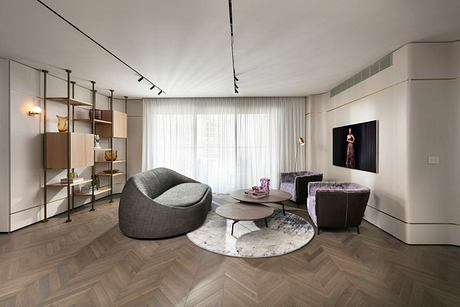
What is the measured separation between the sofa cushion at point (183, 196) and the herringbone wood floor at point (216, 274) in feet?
1.78

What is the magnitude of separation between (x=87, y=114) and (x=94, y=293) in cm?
433

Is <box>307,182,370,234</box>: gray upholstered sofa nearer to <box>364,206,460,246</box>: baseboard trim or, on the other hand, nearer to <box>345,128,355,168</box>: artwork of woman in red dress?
<box>364,206,460,246</box>: baseboard trim

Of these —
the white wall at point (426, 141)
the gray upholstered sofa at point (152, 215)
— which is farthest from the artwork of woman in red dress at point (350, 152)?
the gray upholstered sofa at point (152, 215)

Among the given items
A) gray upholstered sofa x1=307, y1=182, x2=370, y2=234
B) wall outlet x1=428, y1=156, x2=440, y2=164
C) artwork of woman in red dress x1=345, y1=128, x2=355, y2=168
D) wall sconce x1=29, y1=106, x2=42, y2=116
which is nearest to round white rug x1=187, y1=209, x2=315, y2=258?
gray upholstered sofa x1=307, y1=182, x2=370, y2=234

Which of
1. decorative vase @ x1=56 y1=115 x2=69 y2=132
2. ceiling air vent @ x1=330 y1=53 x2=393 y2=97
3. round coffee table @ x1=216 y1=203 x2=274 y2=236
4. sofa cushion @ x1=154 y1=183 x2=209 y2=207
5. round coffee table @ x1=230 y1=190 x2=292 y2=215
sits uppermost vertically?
ceiling air vent @ x1=330 y1=53 x2=393 y2=97

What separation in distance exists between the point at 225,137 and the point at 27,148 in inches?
162

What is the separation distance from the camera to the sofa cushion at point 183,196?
3574 millimetres

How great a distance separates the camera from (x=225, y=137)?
6172mm

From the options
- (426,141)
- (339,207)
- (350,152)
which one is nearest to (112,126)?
(339,207)

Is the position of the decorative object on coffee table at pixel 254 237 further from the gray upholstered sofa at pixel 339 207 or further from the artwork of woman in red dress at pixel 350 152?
the artwork of woman in red dress at pixel 350 152

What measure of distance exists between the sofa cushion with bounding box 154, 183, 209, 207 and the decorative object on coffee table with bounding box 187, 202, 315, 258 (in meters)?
0.46

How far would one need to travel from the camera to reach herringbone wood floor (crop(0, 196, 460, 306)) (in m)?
2.01

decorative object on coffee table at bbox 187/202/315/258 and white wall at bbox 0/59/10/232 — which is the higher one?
white wall at bbox 0/59/10/232

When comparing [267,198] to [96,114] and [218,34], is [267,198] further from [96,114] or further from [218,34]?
[96,114]
